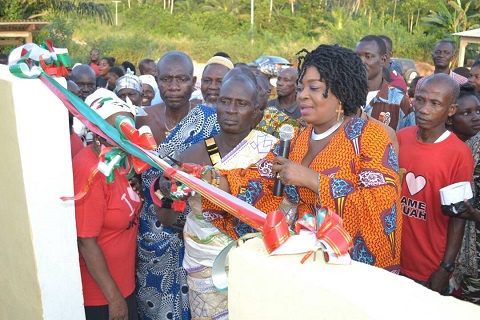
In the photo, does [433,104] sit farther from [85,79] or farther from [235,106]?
[85,79]

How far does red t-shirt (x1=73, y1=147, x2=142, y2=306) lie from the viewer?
2826mm

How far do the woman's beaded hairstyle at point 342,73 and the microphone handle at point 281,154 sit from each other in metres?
0.32

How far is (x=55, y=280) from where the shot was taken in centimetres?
271

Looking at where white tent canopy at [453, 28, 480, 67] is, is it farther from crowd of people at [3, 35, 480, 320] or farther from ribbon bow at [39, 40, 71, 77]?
ribbon bow at [39, 40, 71, 77]

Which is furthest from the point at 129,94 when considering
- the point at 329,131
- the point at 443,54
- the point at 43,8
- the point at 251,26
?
the point at 251,26

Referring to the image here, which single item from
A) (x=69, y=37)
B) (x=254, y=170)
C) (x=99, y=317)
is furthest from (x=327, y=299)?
(x=69, y=37)

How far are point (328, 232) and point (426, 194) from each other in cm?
170

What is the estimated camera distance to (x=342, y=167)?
261 cm

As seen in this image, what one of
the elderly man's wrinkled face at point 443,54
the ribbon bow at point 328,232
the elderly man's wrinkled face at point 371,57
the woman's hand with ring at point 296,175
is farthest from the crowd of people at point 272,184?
the elderly man's wrinkled face at point 443,54

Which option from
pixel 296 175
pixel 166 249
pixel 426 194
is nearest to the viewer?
pixel 296 175

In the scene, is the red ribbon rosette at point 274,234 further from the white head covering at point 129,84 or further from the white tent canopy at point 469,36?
the white tent canopy at point 469,36

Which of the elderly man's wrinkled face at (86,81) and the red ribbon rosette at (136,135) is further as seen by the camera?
the elderly man's wrinkled face at (86,81)

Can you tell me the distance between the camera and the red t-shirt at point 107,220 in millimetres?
2826

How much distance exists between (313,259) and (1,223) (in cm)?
182
